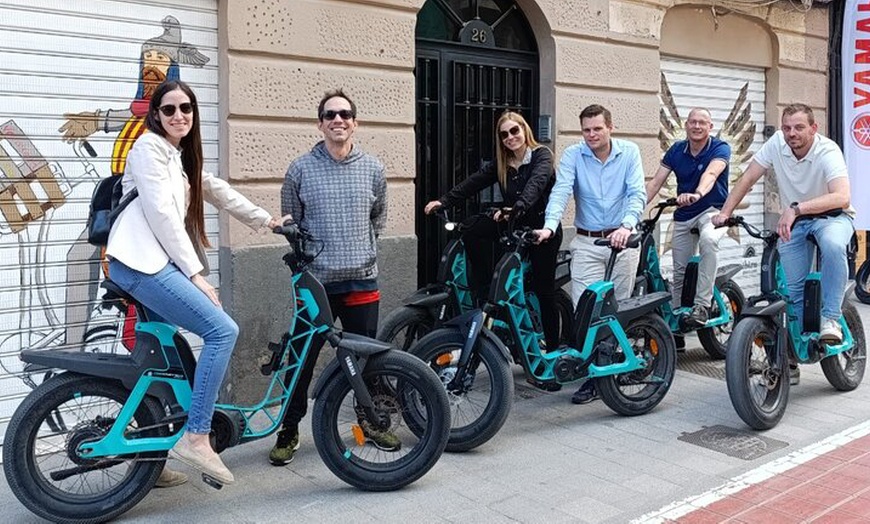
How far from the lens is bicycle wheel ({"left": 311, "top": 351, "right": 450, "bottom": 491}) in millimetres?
4051

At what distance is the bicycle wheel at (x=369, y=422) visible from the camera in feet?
13.3

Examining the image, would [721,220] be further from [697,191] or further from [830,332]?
[830,332]

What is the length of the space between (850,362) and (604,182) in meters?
2.35

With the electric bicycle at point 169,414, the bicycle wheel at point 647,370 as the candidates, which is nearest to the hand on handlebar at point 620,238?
the bicycle wheel at point 647,370

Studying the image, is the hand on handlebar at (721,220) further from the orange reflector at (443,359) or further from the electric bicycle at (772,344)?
the orange reflector at (443,359)

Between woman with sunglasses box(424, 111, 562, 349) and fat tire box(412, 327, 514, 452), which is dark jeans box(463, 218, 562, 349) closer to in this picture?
woman with sunglasses box(424, 111, 562, 349)

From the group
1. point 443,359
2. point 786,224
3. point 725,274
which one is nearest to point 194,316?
point 443,359

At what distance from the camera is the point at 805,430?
204 inches

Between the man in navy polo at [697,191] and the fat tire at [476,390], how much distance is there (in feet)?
8.51

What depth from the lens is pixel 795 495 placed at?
13.6ft

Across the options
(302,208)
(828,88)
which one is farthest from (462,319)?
(828,88)

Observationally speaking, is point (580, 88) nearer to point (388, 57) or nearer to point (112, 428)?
point (388, 57)

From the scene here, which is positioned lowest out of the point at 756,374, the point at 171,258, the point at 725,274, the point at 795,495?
the point at 795,495

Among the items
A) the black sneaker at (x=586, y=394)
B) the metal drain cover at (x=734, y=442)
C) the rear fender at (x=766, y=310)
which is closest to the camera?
the metal drain cover at (x=734, y=442)
